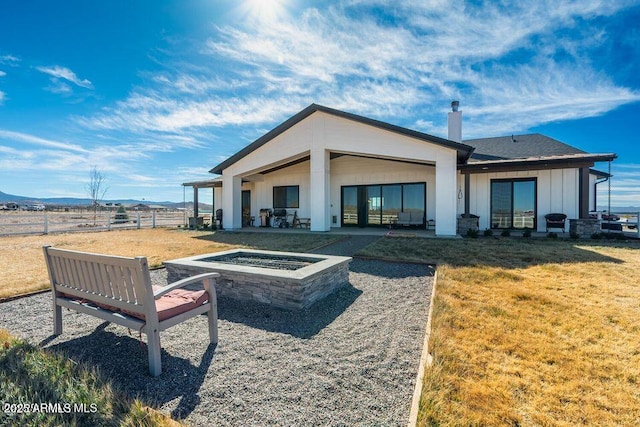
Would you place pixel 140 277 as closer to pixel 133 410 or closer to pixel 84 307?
pixel 133 410

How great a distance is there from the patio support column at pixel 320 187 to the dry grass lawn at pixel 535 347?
7051mm

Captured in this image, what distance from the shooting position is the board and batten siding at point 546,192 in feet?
38.5

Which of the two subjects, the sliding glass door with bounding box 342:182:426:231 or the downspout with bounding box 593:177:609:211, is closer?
the sliding glass door with bounding box 342:182:426:231

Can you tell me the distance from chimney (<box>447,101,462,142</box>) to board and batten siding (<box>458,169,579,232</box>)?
303cm

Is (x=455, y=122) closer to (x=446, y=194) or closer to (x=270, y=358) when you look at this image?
(x=446, y=194)

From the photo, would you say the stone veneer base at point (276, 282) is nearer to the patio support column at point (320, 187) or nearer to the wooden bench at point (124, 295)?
the wooden bench at point (124, 295)

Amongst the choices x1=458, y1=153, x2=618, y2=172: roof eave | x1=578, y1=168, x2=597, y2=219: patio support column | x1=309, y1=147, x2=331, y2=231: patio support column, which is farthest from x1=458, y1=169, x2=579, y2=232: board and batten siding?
x1=309, y1=147, x2=331, y2=231: patio support column

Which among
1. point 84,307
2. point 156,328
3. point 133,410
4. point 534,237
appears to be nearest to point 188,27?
point 84,307

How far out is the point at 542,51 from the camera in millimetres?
10352

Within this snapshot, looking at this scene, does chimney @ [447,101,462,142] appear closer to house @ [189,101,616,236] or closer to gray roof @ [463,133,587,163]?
house @ [189,101,616,236]

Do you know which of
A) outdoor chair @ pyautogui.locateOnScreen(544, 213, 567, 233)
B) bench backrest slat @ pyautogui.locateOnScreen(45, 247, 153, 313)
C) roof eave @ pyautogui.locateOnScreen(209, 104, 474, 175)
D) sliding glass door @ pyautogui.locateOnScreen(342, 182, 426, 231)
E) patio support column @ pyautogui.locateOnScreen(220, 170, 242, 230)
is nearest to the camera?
bench backrest slat @ pyautogui.locateOnScreen(45, 247, 153, 313)

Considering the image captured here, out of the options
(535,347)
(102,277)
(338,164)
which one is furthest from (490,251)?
(338,164)

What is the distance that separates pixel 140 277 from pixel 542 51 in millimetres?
14095

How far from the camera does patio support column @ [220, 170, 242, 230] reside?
15227 millimetres
